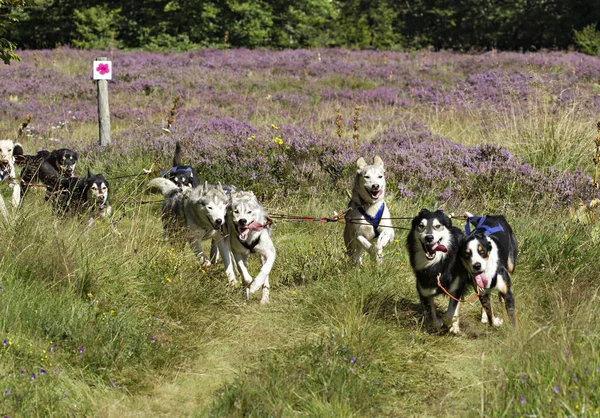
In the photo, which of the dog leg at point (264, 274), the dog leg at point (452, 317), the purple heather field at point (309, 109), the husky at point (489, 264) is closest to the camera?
the husky at point (489, 264)

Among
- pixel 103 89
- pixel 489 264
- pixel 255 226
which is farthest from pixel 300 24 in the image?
pixel 489 264

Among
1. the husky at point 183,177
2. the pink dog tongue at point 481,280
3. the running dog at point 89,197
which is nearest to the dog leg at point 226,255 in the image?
the running dog at point 89,197

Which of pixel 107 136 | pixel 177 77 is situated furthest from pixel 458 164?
pixel 177 77

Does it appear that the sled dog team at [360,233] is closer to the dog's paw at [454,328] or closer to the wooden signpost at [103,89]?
the dog's paw at [454,328]

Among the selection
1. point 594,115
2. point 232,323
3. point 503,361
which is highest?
point 594,115

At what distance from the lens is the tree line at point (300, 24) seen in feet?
94.2

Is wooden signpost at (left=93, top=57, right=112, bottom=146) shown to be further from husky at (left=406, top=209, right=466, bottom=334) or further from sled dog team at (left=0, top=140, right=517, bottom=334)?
husky at (left=406, top=209, right=466, bottom=334)

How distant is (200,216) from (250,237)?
672 millimetres

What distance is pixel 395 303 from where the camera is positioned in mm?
5309

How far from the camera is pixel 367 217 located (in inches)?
251

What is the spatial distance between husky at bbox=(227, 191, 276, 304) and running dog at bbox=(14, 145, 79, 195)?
116 inches

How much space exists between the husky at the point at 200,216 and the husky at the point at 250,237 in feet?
0.31

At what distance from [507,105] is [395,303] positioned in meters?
9.25

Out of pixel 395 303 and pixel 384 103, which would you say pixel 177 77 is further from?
pixel 395 303
